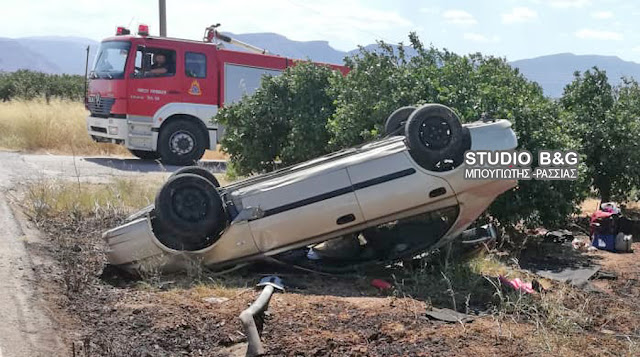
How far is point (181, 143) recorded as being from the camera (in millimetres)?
14742

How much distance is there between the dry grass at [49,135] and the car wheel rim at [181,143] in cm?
180

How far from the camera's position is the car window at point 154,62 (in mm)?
14219

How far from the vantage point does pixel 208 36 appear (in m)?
16.4

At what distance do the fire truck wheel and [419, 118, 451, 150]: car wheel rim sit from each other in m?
9.59

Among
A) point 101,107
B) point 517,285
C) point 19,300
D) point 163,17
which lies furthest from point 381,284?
point 163,17

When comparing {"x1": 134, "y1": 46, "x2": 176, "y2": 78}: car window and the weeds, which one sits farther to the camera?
{"x1": 134, "y1": 46, "x2": 176, "y2": 78}: car window

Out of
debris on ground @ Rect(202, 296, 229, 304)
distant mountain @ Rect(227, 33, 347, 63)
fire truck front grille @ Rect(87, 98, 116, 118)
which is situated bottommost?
debris on ground @ Rect(202, 296, 229, 304)

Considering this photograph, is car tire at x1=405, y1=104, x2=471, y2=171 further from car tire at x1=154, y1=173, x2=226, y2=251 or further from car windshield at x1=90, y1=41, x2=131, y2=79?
car windshield at x1=90, y1=41, x2=131, y2=79

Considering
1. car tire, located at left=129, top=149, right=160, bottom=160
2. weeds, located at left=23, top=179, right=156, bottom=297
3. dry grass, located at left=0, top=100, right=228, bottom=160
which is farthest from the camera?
dry grass, located at left=0, top=100, right=228, bottom=160

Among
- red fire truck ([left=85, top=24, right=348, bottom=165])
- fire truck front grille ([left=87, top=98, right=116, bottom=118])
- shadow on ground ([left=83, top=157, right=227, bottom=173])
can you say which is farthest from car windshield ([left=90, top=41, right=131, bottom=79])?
shadow on ground ([left=83, top=157, right=227, bottom=173])

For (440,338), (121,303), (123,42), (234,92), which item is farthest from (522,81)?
(123,42)

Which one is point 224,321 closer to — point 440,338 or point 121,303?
point 121,303

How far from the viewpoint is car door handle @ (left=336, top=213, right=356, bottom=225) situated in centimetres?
573

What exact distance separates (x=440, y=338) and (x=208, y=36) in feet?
43.6
